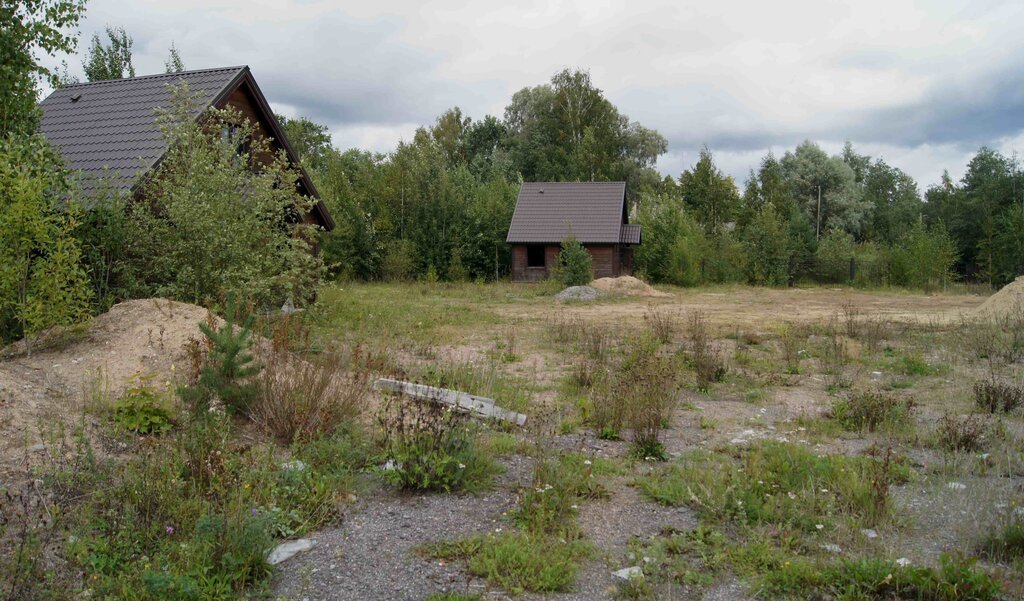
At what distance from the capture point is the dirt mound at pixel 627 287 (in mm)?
28625

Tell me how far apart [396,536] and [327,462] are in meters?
1.34

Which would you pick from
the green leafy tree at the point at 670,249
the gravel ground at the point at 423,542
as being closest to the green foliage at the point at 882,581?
the gravel ground at the point at 423,542

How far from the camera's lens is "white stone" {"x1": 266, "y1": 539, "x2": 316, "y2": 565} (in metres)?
4.39

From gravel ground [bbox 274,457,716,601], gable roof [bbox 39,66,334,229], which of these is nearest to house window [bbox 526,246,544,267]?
gable roof [bbox 39,66,334,229]

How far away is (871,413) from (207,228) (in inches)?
394

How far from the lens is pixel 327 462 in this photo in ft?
19.3

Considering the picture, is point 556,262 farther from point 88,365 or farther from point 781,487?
point 781,487

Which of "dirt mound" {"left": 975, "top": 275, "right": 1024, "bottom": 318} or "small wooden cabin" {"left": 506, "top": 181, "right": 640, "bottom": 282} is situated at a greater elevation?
"small wooden cabin" {"left": 506, "top": 181, "right": 640, "bottom": 282}

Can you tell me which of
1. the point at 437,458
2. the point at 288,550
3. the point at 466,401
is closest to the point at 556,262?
the point at 466,401

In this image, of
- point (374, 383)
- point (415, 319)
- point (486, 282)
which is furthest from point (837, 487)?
point (486, 282)

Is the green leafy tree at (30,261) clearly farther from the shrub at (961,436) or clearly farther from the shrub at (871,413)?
the shrub at (961,436)

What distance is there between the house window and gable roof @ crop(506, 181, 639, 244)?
123 centimetres

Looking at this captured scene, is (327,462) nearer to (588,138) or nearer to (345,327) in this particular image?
(345,327)

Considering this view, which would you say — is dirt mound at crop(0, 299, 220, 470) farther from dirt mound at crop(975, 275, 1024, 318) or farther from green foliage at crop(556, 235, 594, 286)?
green foliage at crop(556, 235, 594, 286)
